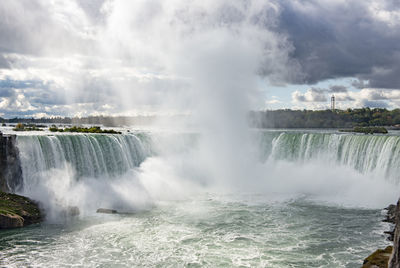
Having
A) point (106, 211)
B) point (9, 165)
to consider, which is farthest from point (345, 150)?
point (9, 165)

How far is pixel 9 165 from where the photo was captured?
16.4 m

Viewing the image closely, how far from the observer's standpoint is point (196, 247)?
11891mm

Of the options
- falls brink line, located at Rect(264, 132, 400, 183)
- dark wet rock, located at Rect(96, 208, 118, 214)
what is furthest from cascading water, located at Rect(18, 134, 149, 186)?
falls brink line, located at Rect(264, 132, 400, 183)

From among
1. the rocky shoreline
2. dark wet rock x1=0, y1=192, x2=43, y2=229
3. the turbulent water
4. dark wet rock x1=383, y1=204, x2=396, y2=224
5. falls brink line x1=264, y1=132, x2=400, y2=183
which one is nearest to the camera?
the rocky shoreline

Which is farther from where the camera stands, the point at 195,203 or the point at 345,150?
the point at 345,150

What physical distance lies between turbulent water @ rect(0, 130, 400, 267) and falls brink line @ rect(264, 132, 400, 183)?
0.07 meters

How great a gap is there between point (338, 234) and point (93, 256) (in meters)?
8.91

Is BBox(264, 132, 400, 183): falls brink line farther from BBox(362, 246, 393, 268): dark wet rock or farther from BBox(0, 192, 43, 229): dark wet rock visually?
BBox(0, 192, 43, 229): dark wet rock

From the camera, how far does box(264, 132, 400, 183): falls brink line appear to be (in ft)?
65.5

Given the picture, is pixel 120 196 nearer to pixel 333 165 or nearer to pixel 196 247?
pixel 196 247

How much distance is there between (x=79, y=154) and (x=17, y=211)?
17.4 feet

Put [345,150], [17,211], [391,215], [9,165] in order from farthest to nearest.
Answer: [345,150] → [9,165] → [391,215] → [17,211]

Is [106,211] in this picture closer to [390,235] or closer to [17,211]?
[17,211]

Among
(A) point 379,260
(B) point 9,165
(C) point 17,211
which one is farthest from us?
(B) point 9,165
